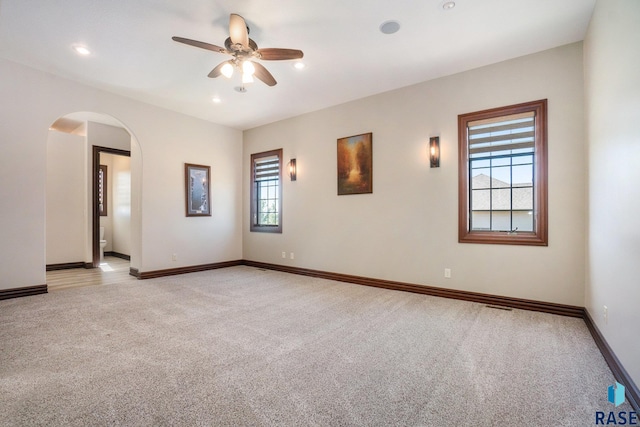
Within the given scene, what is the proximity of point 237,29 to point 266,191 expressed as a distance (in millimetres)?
4224

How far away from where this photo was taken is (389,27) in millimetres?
3182

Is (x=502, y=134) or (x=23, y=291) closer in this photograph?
(x=502, y=134)

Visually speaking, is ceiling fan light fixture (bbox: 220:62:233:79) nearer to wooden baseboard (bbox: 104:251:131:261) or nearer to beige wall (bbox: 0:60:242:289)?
beige wall (bbox: 0:60:242:289)

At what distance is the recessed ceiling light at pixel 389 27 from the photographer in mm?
3111

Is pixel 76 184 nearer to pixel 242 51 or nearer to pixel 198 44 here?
pixel 198 44

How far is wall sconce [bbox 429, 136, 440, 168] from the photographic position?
14.0ft

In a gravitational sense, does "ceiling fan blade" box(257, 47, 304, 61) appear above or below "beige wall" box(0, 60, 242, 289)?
above

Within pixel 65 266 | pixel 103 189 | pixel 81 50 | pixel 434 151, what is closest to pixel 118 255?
pixel 65 266

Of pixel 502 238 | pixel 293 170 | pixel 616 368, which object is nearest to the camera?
pixel 616 368

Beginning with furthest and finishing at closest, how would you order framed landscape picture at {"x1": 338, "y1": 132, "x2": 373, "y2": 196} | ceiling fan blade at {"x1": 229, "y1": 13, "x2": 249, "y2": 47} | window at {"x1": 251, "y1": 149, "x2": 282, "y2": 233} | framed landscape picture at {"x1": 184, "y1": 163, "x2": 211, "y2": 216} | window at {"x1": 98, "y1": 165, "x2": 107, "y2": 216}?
window at {"x1": 98, "y1": 165, "x2": 107, "y2": 216} < window at {"x1": 251, "y1": 149, "x2": 282, "y2": 233} < framed landscape picture at {"x1": 184, "y1": 163, "x2": 211, "y2": 216} < framed landscape picture at {"x1": 338, "y1": 132, "x2": 373, "y2": 196} < ceiling fan blade at {"x1": 229, "y1": 13, "x2": 249, "y2": 47}

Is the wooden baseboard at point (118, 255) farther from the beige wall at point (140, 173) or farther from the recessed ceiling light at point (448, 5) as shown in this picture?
the recessed ceiling light at point (448, 5)

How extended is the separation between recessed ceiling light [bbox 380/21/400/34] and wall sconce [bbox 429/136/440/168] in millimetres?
1649

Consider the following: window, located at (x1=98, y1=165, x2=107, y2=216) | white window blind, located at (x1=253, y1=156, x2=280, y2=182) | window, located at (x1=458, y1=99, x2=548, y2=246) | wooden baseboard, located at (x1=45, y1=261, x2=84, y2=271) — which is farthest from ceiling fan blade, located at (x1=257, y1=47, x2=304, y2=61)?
window, located at (x1=98, y1=165, x2=107, y2=216)

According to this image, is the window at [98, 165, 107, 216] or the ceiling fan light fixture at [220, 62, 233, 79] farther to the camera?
the window at [98, 165, 107, 216]
